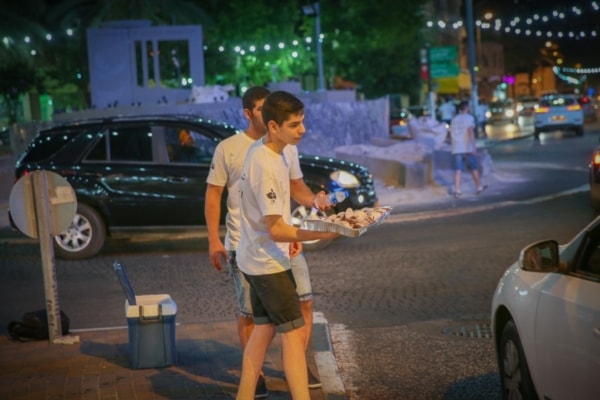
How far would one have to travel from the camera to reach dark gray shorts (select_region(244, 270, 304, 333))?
5441mm

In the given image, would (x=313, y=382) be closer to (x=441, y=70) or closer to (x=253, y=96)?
(x=253, y=96)

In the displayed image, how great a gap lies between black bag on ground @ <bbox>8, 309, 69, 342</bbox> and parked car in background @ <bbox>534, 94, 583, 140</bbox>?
3343cm

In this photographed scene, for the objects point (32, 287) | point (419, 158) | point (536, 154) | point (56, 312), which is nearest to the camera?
point (56, 312)

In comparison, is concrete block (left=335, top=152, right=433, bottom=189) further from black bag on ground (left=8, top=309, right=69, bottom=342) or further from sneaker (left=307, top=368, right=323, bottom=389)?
sneaker (left=307, top=368, right=323, bottom=389)

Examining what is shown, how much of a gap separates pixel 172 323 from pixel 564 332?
3.23 m

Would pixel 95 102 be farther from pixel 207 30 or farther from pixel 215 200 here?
pixel 215 200

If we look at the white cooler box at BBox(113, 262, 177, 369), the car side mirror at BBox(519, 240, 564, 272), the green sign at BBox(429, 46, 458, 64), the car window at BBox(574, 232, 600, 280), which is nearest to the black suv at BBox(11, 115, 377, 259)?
the white cooler box at BBox(113, 262, 177, 369)

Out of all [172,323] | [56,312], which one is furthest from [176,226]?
[172,323]

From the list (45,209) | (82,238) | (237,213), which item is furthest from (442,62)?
(237,213)

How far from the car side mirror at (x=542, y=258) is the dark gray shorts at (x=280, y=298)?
1.23 m

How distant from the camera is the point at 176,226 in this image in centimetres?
1292

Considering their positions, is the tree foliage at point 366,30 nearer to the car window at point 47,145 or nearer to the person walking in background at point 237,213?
the car window at point 47,145

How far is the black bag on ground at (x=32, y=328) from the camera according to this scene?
8.12 meters

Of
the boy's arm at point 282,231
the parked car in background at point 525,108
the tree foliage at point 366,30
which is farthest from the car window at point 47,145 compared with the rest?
the parked car in background at point 525,108
